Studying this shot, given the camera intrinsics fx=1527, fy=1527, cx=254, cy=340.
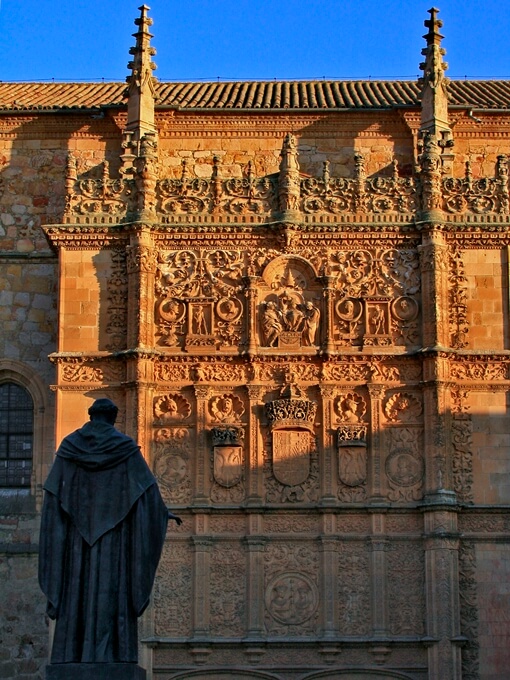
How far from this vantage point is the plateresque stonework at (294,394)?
95.6ft

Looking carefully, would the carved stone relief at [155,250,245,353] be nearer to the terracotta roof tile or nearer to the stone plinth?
the terracotta roof tile

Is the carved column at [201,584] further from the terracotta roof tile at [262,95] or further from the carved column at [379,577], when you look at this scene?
the terracotta roof tile at [262,95]

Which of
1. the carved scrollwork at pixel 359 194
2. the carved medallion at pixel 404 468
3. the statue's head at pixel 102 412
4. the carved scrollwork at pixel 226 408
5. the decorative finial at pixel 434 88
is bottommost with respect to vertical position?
the statue's head at pixel 102 412

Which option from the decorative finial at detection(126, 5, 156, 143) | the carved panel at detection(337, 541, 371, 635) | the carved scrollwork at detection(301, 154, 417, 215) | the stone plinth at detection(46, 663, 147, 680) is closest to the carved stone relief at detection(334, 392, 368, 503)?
Answer: the carved panel at detection(337, 541, 371, 635)

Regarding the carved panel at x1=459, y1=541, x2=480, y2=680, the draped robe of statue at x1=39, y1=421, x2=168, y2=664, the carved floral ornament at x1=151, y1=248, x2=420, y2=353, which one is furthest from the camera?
the carved floral ornament at x1=151, y1=248, x2=420, y2=353

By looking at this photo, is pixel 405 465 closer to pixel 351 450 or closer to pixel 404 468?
pixel 404 468

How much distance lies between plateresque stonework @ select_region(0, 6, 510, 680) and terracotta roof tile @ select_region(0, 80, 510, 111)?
2.11 meters

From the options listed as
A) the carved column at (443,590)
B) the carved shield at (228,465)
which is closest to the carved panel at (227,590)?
the carved shield at (228,465)

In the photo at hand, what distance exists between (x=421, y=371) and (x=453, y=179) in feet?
13.6

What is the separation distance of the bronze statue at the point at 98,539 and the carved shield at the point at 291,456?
1576cm

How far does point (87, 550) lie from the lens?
46.0 feet

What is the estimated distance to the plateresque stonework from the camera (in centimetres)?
2914

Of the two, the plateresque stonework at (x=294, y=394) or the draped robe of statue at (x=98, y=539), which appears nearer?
the draped robe of statue at (x=98, y=539)

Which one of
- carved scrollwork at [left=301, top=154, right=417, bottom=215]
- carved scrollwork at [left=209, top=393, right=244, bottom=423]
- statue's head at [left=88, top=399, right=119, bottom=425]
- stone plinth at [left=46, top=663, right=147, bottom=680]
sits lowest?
stone plinth at [left=46, top=663, right=147, bottom=680]
